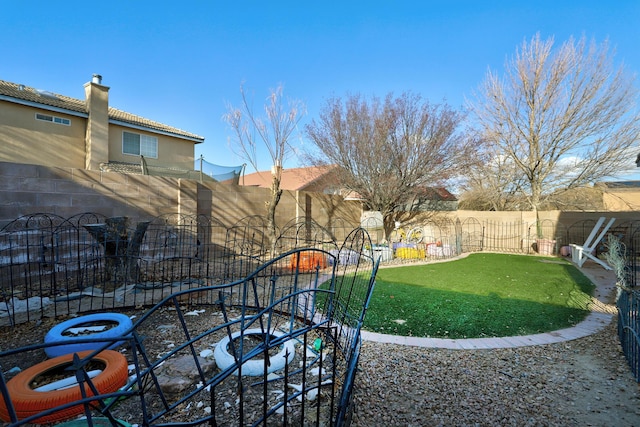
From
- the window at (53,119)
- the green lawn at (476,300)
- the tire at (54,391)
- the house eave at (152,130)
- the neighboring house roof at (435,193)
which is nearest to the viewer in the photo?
the tire at (54,391)

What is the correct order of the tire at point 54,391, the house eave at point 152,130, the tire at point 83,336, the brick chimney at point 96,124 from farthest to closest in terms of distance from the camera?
the house eave at point 152,130 < the brick chimney at point 96,124 < the tire at point 83,336 < the tire at point 54,391

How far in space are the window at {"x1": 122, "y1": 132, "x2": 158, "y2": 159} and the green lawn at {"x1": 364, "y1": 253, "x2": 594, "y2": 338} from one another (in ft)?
41.3

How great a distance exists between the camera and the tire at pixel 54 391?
184 centimetres

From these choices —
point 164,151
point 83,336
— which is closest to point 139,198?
point 83,336

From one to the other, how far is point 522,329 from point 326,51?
8.35m

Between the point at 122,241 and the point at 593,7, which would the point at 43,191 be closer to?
the point at 122,241

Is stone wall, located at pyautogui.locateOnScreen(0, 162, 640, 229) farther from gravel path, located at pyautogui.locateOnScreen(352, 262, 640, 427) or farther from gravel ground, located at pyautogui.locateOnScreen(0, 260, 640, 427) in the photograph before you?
→ gravel path, located at pyautogui.locateOnScreen(352, 262, 640, 427)

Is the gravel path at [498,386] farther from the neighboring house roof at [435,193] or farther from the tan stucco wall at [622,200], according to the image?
the tan stucco wall at [622,200]

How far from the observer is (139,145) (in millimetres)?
13922

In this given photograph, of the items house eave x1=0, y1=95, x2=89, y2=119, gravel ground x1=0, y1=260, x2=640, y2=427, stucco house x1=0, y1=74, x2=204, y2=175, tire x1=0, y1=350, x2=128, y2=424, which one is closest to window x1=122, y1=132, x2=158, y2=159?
stucco house x1=0, y1=74, x2=204, y2=175

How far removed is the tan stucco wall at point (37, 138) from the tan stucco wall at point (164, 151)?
3.48 feet

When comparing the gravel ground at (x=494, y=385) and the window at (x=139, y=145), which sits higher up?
the window at (x=139, y=145)

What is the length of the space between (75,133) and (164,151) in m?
3.48

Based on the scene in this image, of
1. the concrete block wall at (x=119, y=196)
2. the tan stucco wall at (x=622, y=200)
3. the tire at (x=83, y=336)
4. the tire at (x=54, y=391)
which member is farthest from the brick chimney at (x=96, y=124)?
the tan stucco wall at (x=622, y=200)
